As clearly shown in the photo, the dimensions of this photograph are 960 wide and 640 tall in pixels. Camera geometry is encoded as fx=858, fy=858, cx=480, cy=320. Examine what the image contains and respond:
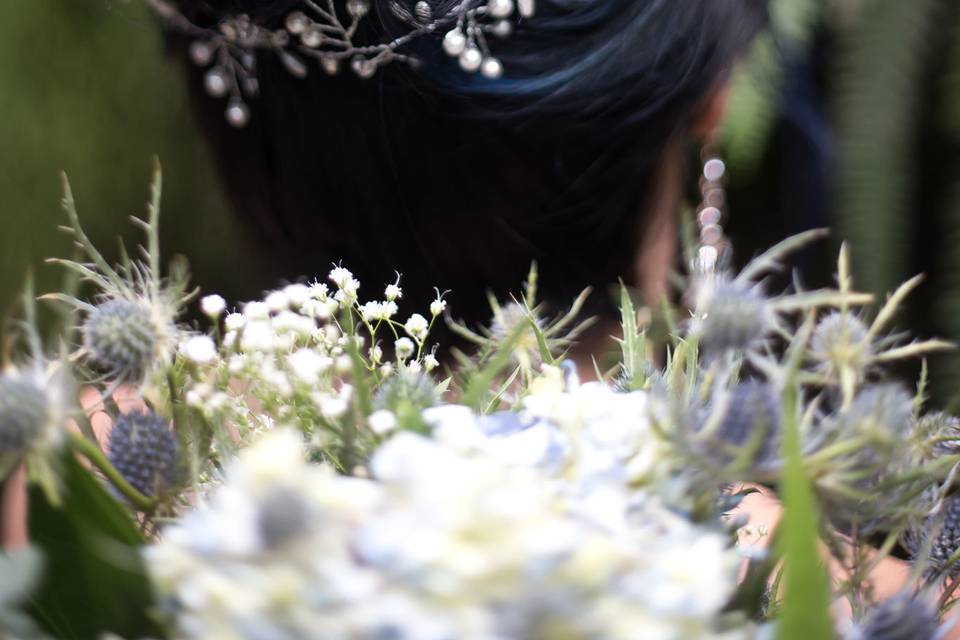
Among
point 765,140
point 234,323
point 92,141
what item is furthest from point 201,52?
point 765,140

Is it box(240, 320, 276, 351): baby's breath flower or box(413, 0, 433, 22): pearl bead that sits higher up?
box(413, 0, 433, 22): pearl bead

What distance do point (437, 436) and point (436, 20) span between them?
0.44 m

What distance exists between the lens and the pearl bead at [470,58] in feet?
1.95

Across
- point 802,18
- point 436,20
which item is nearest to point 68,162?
point 436,20

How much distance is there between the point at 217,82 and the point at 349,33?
13 centimetres

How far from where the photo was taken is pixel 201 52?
0.64m

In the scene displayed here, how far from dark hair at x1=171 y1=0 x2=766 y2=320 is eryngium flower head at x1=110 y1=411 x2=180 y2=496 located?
0.41m

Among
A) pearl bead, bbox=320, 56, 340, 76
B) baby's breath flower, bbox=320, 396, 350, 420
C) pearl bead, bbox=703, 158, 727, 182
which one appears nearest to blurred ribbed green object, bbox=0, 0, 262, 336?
pearl bead, bbox=320, 56, 340, 76

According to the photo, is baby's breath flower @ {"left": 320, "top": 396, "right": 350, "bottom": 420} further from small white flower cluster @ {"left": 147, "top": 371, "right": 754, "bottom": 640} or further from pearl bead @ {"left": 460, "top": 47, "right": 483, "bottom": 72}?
pearl bead @ {"left": 460, "top": 47, "right": 483, "bottom": 72}

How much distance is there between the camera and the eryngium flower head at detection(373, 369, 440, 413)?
0.85ft

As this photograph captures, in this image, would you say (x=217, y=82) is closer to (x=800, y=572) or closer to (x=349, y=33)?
(x=349, y=33)

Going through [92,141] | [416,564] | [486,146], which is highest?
[92,141]

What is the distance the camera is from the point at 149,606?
221 millimetres

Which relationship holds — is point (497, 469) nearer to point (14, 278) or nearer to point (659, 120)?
point (659, 120)
